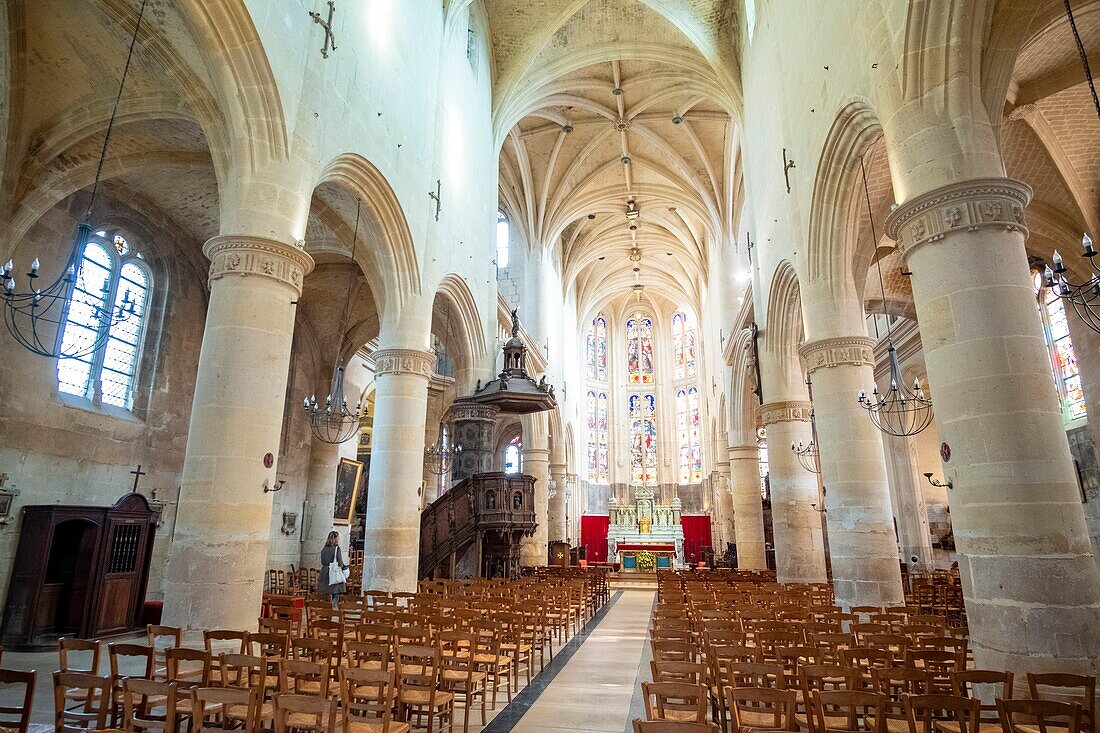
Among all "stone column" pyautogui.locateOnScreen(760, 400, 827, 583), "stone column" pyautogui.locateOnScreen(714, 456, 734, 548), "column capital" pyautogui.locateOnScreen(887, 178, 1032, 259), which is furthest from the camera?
"stone column" pyautogui.locateOnScreen(714, 456, 734, 548)

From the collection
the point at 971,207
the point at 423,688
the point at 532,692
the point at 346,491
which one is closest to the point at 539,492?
the point at 346,491

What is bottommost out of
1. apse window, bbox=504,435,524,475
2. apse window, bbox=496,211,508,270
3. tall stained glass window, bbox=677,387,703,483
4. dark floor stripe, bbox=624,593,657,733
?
dark floor stripe, bbox=624,593,657,733

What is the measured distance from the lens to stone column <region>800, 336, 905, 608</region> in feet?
32.7

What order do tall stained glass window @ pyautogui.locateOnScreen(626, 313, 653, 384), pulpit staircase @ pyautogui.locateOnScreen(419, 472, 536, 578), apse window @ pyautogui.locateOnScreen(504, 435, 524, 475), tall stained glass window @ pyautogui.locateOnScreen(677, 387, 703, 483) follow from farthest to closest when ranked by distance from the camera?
tall stained glass window @ pyautogui.locateOnScreen(626, 313, 653, 384)
tall stained glass window @ pyautogui.locateOnScreen(677, 387, 703, 483)
apse window @ pyautogui.locateOnScreen(504, 435, 524, 475)
pulpit staircase @ pyautogui.locateOnScreen(419, 472, 536, 578)

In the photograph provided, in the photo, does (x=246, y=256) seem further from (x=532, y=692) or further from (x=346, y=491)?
(x=346, y=491)

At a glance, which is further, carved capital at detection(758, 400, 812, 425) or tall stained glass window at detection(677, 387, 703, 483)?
tall stained glass window at detection(677, 387, 703, 483)

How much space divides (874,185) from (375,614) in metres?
10.8

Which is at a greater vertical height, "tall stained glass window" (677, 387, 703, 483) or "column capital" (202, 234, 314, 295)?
"tall stained glass window" (677, 387, 703, 483)

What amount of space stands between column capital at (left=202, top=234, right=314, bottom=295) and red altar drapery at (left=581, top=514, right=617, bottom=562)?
28614 millimetres

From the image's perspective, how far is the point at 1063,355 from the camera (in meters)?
13.4

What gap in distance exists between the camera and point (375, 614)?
668 centimetres

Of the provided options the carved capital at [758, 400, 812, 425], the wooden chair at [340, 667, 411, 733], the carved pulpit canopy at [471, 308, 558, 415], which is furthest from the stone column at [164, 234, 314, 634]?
the carved capital at [758, 400, 812, 425]

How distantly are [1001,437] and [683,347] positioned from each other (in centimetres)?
3561

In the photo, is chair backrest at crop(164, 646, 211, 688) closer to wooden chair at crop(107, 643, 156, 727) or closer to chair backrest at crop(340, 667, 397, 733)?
wooden chair at crop(107, 643, 156, 727)
